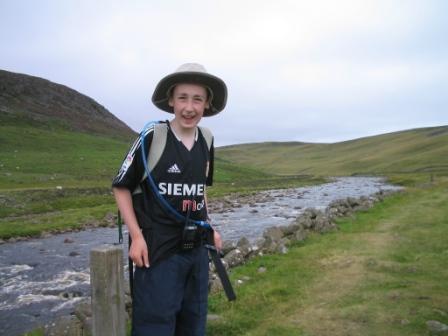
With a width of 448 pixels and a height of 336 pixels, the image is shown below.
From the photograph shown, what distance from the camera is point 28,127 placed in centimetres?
7962

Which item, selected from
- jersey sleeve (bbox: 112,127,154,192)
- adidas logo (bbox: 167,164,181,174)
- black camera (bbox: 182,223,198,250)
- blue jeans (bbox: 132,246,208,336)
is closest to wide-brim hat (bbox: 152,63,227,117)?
jersey sleeve (bbox: 112,127,154,192)

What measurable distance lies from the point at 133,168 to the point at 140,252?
0.83m

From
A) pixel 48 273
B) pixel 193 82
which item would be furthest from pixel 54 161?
pixel 193 82

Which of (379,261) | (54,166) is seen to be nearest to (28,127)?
(54,166)

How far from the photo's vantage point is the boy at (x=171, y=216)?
4266 mm

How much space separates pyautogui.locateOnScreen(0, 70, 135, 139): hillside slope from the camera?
3467 inches

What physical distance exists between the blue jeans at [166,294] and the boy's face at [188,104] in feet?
4.53

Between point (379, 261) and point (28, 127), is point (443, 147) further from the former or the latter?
point (379, 261)

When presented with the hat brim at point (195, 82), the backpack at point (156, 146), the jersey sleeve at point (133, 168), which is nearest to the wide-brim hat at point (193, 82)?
the hat brim at point (195, 82)

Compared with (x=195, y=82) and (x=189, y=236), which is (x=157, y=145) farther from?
(x=189, y=236)

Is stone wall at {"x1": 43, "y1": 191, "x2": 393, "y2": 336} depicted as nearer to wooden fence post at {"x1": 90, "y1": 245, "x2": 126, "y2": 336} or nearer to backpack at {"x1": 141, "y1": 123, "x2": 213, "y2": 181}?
wooden fence post at {"x1": 90, "y1": 245, "x2": 126, "y2": 336}

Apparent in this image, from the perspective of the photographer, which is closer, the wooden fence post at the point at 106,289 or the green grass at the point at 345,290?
the wooden fence post at the point at 106,289

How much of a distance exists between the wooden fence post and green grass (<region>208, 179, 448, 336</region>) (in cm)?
386

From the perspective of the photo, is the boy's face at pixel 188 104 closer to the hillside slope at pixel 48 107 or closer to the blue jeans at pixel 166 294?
the blue jeans at pixel 166 294
